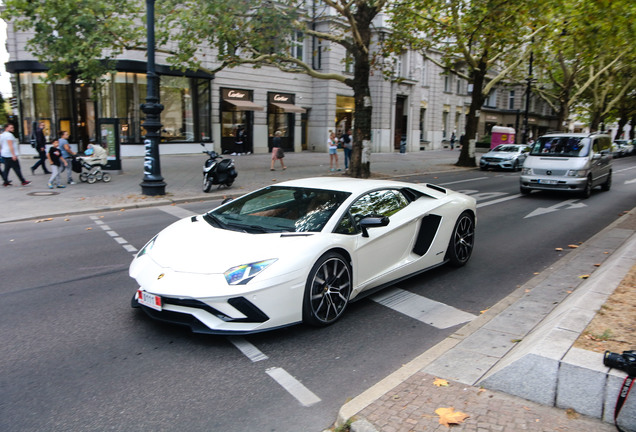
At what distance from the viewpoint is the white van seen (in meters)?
14.1

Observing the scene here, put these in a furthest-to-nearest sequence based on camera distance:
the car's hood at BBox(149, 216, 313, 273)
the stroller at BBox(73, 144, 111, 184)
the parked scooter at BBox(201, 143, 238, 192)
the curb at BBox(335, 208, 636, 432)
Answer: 1. the stroller at BBox(73, 144, 111, 184)
2. the parked scooter at BBox(201, 143, 238, 192)
3. the car's hood at BBox(149, 216, 313, 273)
4. the curb at BBox(335, 208, 636, 432)

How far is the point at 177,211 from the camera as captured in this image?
1170 cm

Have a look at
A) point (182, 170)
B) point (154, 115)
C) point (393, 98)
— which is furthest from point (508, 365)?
point (393, 98)

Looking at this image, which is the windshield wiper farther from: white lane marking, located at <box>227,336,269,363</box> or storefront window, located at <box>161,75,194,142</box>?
storefront window, located at <box>161,75,194,142</box>

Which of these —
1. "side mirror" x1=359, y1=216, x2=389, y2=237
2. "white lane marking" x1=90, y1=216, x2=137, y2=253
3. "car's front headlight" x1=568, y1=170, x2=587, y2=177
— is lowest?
"white lane marking" x1=90, y1=216, x2=137, y2=253

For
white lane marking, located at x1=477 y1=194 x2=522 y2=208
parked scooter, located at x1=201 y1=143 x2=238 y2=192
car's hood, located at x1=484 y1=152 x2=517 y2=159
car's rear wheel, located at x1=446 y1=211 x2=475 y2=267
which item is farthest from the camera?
car's hood, located at x1=484 y1=152 x2=517 y2=159

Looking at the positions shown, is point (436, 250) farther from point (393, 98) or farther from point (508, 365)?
point (393, 98)

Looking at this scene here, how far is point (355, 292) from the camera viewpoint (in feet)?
16.6

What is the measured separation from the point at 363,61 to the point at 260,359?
15.2 metres

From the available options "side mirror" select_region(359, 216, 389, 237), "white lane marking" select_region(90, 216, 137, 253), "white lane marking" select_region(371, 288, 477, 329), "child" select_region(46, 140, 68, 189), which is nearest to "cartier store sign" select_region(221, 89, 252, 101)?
"child" select_region(46, 140, 68, 189)

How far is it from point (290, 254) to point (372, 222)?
1062mm

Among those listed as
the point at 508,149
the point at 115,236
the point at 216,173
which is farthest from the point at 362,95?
the point at 508,149

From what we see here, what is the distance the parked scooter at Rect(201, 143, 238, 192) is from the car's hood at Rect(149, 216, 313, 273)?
31.9ft

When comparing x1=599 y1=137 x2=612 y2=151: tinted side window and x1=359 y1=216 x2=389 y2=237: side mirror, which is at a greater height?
x1=599 y1=137 x2=612 y2=151: tinted side window
